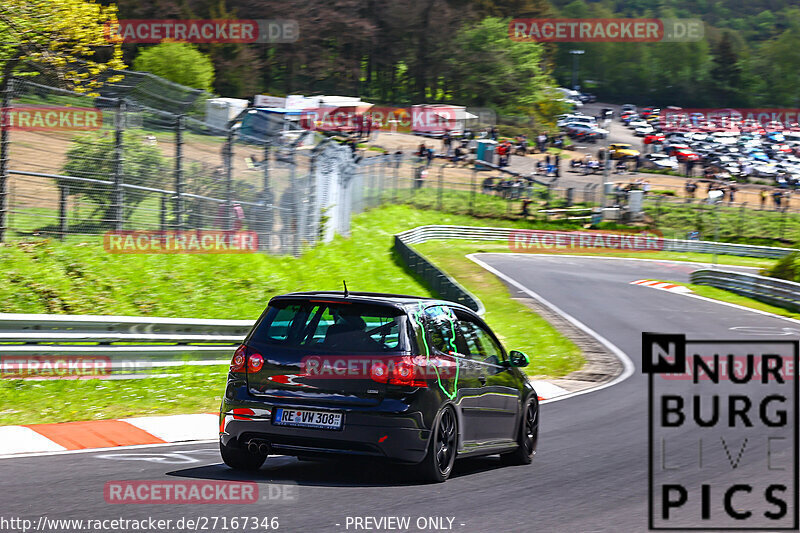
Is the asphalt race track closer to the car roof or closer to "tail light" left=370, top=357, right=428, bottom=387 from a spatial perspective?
"tail light" left=370, top=357, right=428, bottom=387

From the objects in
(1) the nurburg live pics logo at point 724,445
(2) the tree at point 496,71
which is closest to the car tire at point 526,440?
(1) the nurburg live pics logo at point 724,445

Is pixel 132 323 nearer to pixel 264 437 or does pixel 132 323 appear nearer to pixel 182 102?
pixel 264 437

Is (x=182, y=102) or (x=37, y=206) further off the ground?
(x=182, y=102)

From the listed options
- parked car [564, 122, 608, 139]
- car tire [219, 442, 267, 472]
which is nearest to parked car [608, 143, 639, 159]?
parked car [564, 122, 608, 139]

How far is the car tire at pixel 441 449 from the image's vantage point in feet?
23.7

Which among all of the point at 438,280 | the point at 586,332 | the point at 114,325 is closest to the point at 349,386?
the point at 114,325

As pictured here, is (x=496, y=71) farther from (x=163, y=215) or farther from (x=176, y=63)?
(x=163, y=215)

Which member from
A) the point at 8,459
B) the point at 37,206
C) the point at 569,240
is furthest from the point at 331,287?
the point at 569,240

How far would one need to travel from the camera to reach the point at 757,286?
32.6 m

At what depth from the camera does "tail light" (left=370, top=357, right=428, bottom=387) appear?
7.17 m

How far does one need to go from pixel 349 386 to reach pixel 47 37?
78.8ft

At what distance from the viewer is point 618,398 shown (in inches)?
553

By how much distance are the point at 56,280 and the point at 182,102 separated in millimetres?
4091

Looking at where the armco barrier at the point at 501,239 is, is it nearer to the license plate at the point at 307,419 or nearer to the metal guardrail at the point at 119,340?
the metal guardrail at the point at 119,340
